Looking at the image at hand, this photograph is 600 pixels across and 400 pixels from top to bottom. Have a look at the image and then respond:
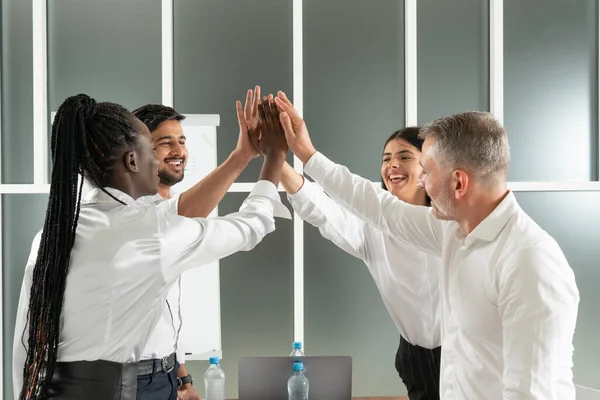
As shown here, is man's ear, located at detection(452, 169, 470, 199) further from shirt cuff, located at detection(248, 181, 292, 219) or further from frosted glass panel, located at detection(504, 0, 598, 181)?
frosted glass panel, located at detection(504, 0, 598, 181)

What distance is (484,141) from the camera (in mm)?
1690

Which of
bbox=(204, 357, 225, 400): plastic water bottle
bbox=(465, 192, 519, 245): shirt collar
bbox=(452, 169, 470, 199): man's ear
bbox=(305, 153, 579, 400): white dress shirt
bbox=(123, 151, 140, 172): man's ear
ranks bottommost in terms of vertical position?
bbox=(204, 357, 225, 400): plastic water bottle

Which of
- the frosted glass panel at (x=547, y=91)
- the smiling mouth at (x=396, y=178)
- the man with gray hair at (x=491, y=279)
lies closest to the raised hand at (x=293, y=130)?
the man with gray hair at (x=491, y=279)

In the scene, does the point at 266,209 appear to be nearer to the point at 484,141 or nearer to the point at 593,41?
the point at 484,141

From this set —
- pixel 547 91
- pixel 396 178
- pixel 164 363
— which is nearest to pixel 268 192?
pixel 164 363

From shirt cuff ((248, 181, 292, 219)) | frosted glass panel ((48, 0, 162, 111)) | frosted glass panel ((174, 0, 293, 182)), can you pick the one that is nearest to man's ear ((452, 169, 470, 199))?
shirt cuff ((248, 181, 292, 219))

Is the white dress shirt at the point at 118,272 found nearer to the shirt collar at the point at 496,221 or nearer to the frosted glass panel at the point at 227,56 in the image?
the shirt collar at the point at 496,221

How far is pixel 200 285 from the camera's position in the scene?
3.57 metres

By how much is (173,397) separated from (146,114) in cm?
123

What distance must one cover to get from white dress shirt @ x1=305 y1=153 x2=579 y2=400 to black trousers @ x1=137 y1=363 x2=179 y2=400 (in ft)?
2.97

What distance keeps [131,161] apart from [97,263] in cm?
33

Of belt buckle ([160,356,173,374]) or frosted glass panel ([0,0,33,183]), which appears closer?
belt buckle ([160,356,173,374])

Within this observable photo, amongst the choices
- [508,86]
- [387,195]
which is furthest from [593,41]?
[387,195]

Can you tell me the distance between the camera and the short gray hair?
5.54 ft
